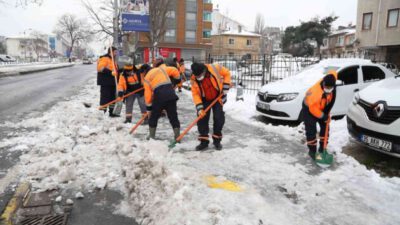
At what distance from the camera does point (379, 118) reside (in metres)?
4.96

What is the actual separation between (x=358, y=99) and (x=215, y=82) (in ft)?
A: 8.00

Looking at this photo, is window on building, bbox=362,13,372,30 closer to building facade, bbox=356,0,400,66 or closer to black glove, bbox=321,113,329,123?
building facade, bbox=356,0,400,66

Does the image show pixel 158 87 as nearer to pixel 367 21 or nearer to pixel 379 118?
pixel 379 118

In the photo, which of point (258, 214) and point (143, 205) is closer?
point (258, 214)

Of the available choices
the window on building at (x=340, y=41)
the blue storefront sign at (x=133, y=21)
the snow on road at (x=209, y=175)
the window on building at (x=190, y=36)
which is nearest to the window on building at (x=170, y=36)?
the window on building at (x=190, y=36)

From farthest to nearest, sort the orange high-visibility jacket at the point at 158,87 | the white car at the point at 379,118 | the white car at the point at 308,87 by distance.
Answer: the white car at the point at 308,87, the orange high-visibility jacket at the point at 158,87, the white car at the point at 379,118

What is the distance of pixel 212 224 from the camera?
3.26 metres

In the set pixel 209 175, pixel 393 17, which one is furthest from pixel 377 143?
pixel 393 17

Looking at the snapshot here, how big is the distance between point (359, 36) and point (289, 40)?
21274 millimetres

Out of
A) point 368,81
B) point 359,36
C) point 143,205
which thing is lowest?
point 143,205

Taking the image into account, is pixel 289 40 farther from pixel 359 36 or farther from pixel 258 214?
pixel 258 214

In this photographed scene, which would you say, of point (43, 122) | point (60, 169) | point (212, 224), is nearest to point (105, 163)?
point (60, 169)

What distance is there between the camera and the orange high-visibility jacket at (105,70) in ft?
29.1

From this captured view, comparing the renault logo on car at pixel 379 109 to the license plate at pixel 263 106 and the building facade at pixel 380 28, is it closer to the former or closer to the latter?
the license plate at pixel 263 106
